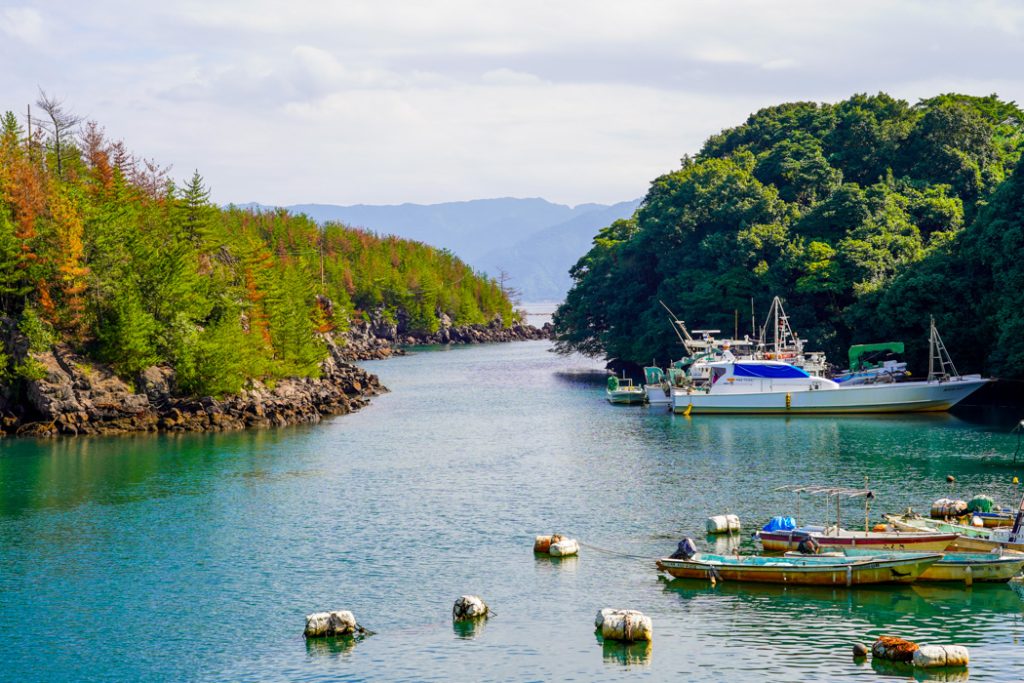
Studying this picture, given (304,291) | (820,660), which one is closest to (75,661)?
(820,660)

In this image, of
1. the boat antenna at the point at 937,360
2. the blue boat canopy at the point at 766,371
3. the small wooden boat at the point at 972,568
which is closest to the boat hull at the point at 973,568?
the small wooden boat at the point at 972,568

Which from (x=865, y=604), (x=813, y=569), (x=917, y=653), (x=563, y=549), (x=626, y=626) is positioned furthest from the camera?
(x=563, y=549)

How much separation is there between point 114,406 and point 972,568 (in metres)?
59.7

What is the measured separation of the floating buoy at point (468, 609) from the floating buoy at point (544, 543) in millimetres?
7834

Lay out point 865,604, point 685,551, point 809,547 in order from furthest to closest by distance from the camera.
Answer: point 809,547 < point 685,551 < point 865,604

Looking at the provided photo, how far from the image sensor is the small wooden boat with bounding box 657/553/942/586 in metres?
39.2

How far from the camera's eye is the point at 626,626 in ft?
113

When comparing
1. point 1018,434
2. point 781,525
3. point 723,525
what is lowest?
point 723,525

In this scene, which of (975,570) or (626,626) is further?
(975,570)

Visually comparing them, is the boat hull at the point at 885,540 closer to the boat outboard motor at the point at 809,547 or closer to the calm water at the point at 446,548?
the boat outboard motor at the point at 809,547

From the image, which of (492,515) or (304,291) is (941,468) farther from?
(304,291)

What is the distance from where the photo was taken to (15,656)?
112 ft

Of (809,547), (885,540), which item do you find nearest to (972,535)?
(885,540)

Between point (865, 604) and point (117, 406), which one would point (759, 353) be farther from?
point (865, 604)
